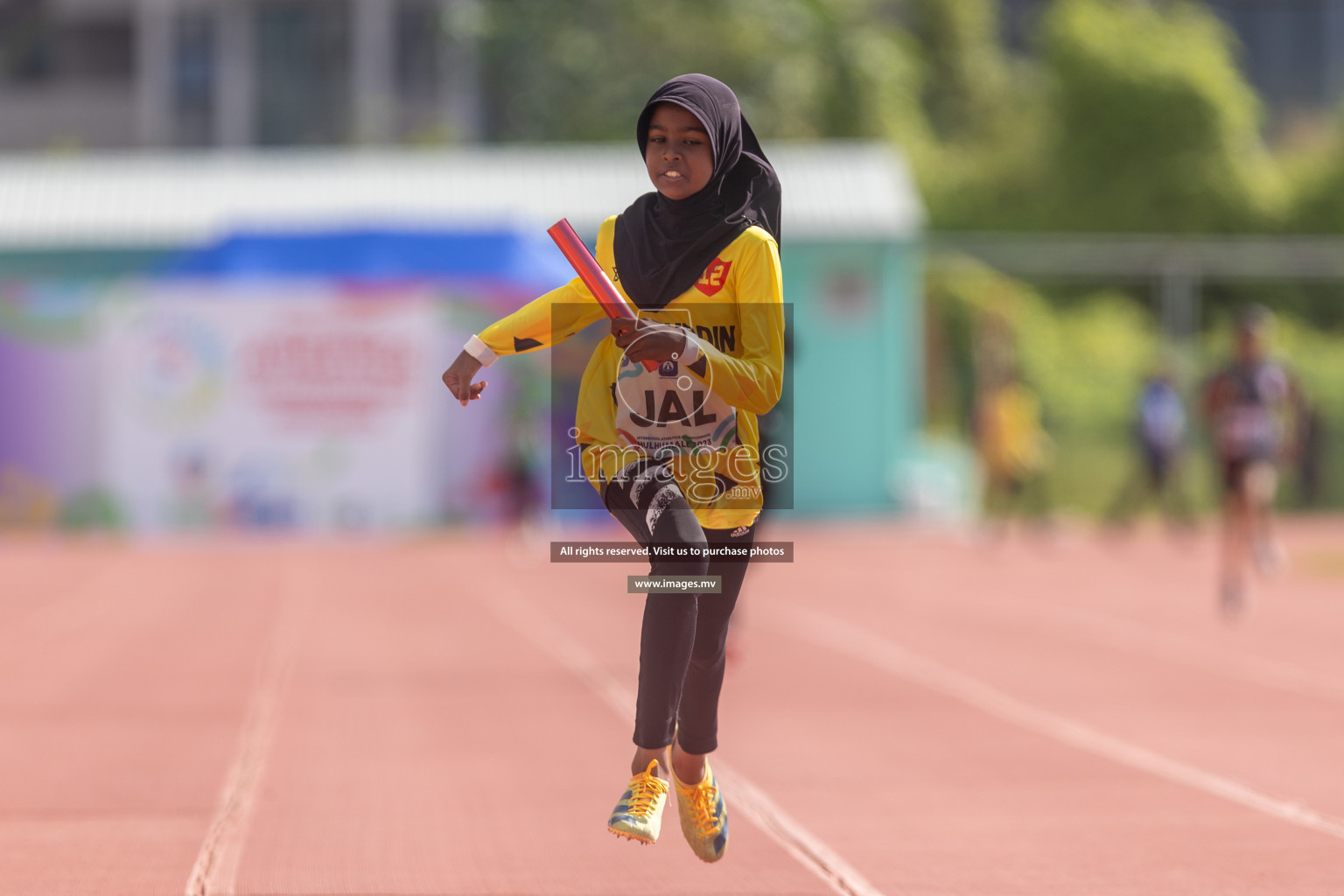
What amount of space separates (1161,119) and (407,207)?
24.6 m

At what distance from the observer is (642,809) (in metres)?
4.63

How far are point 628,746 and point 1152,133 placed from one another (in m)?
40.8

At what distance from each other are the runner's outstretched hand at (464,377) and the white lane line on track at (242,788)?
1609mm

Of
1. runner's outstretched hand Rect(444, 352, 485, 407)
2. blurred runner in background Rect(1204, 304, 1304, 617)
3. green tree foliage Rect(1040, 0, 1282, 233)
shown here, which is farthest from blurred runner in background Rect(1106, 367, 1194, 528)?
green tree foliage Rect(1040, 0, 1282, 233)

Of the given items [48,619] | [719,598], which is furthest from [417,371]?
[719,598]

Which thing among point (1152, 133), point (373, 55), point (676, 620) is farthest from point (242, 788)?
point (1152, 133)

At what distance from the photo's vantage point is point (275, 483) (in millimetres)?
23562

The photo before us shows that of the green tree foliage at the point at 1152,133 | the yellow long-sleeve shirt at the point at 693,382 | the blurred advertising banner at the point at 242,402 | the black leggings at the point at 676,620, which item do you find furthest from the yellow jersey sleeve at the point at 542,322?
the green tree foliage at the point at 1152,133

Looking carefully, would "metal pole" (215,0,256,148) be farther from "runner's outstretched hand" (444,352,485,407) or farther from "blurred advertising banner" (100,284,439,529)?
"runner's outstretched hand" (444,352,485,407)

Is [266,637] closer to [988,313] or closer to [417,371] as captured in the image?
[417,371]

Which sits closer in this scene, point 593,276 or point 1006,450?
point 593,276

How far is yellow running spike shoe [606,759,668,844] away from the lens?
4582 mm

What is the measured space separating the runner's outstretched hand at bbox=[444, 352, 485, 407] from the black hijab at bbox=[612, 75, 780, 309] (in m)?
0.41

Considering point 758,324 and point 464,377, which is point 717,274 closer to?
point 758,324
